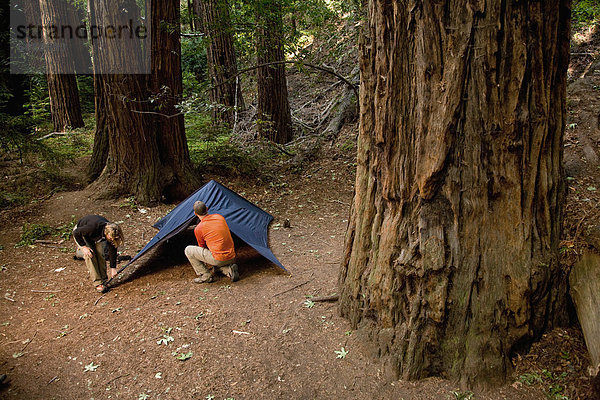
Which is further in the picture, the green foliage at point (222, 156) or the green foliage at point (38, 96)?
the green foliage at point (38, 96)

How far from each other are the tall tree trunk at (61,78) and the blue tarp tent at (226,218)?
720 cm

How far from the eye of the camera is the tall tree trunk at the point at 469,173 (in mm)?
2627

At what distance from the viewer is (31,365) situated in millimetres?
3547

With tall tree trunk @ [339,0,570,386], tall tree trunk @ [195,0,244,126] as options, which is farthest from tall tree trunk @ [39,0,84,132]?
tall tree trunk @ [339,0,570,386]

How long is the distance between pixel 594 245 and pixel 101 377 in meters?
4.07

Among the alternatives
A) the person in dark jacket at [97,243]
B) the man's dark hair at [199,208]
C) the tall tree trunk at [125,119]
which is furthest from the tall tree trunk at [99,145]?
the man's dark hair at [199,208]

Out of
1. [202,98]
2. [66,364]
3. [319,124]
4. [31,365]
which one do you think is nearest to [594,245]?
[66,364]

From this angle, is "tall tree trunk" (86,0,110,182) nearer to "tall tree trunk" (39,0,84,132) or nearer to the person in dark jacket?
the person in dark jacket

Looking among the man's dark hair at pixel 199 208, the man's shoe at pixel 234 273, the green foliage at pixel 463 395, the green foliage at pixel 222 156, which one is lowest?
the green foliage at pixel 463 395

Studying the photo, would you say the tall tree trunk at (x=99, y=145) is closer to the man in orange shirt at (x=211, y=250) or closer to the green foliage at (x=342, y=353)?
the man in orange shirt at (x=211, y=250)

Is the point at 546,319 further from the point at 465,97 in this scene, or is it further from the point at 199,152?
the point at 199,152

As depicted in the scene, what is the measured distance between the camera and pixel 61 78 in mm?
11344

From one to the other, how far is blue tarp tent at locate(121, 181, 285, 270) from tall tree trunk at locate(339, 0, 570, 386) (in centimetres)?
274

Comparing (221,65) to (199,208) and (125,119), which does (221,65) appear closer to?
(125,119)
